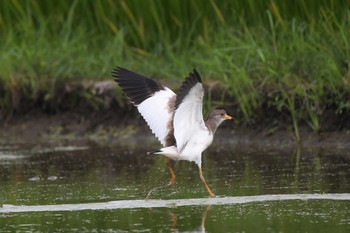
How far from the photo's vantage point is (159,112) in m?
9.06

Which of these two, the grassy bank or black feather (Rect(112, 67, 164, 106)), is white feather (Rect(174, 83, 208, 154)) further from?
the grassy bank

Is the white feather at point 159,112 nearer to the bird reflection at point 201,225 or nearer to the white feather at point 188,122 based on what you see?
the white feather at point 188,122

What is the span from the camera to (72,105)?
1318 cm

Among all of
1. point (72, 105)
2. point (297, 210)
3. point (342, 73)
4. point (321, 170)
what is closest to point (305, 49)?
point (342, 73)

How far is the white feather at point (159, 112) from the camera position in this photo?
8.98m

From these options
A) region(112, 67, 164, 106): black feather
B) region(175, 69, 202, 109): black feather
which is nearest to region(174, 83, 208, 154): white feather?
region(175, 69, 202, 109): black feather

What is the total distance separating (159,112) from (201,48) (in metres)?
3.73

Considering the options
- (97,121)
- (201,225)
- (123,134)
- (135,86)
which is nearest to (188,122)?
(135,86)

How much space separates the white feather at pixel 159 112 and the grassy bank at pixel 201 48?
2.26 meters

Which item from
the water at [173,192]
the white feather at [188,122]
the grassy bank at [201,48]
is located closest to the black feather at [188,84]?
the white feather at [188,122]

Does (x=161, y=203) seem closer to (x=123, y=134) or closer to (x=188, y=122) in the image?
(x=188, y=122)

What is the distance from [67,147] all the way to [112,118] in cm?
96

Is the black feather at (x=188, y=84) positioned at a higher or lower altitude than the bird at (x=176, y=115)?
higher

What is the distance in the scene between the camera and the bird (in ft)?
27.7
